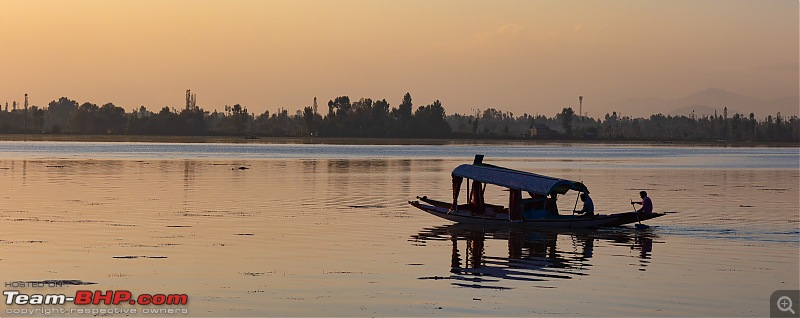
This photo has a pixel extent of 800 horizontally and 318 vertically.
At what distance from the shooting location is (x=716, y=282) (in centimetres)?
2727

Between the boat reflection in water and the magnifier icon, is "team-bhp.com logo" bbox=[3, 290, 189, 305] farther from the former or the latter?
the magnifier icon

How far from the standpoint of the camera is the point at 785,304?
949 inches

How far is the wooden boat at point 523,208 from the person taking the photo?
40.2 metres

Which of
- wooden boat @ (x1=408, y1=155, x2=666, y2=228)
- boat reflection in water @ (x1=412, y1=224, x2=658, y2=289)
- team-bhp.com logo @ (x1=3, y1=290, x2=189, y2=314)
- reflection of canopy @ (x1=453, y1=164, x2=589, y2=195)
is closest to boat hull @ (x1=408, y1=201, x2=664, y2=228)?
wooden boat @ (x1=408, y1=155, x2=666, y2=228)

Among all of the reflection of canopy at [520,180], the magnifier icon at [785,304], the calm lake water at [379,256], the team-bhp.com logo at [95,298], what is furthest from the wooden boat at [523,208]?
the team-bhp.com logo at [95,298]

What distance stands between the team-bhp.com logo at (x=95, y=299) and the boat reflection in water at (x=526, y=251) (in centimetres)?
706

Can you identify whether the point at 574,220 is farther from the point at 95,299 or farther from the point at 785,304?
the point at 95,299

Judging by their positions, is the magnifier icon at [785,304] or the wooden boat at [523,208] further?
the wooden boat at [523,208]

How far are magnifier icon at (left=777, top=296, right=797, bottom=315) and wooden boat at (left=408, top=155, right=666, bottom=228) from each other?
1515 cm

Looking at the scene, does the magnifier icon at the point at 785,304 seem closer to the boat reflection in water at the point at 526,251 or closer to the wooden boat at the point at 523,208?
the boat reflection in water at the point at 526,251

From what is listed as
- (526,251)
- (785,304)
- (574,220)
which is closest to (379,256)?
(526,251)

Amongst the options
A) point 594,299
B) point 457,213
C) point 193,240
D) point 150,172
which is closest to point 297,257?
point 193,240

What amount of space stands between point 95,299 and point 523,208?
21044 mm

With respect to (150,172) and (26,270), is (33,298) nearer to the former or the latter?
(26,270)
